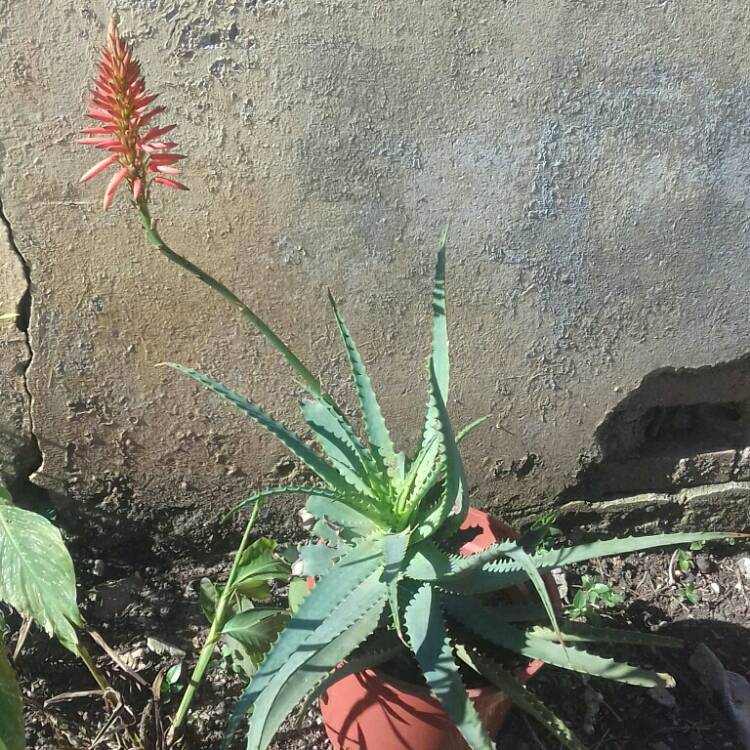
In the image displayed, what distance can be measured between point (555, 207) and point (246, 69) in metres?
0.66

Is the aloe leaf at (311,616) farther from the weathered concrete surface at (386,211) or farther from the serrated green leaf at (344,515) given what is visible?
the weathered concrete surface at (386,211)

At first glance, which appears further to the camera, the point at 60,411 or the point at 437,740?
the point at 60,411

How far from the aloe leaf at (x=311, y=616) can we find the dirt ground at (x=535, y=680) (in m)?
0.42

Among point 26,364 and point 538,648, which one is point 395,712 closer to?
point 538,648

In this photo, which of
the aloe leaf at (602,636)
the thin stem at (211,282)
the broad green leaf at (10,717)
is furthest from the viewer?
the aloe leaf at (602,636)

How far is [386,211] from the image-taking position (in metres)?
1.55

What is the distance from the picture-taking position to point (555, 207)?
5.14 ft

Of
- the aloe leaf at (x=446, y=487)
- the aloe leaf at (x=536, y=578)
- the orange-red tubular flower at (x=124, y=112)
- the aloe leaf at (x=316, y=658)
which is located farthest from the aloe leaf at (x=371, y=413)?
the orange-red tubular flower at (x=124, y=112)

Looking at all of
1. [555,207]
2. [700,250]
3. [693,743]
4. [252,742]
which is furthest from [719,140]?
[252,742]

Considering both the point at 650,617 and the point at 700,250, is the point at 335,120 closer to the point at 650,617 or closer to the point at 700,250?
the point at 700,250

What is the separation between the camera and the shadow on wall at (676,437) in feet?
5.96

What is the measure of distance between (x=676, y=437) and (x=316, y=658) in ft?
3.88

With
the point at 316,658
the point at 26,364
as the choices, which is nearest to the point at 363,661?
the point at 316,658

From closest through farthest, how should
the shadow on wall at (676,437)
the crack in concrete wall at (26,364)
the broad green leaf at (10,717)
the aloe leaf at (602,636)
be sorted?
1. the broad green leaf at (10,717)
2. the aloe leaf at (602,636)
3. the crack in concrete wall at (26,364)
4. the shadow on wall at (676,437)
